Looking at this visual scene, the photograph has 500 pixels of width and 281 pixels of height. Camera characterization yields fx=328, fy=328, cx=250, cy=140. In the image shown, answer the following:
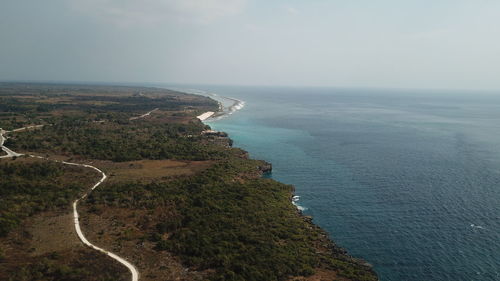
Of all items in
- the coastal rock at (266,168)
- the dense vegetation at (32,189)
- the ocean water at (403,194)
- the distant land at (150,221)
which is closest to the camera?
the distant land at (150,221)

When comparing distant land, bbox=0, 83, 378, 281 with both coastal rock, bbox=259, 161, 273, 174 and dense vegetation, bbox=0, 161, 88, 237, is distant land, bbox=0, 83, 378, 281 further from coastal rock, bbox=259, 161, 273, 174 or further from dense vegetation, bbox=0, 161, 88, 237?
coastal rock, bbox=259, 161, 273, 174

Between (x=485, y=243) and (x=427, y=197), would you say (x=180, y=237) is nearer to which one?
(x=485, y=243)

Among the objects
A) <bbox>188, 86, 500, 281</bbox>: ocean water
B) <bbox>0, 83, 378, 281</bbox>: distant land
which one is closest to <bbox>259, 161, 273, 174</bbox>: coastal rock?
<bbox>0, 83, 378, 281</bbox>: distant land

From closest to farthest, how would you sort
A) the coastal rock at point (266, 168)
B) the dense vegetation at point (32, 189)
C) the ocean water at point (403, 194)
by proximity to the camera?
the ocean water at point (403, 194)
the dense vegetation at point (32, 189)
the coastal rock at point (266, 168)

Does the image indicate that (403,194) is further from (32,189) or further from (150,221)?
(32,189)

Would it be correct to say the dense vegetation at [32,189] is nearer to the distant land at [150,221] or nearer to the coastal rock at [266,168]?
the distant land at [150,221]

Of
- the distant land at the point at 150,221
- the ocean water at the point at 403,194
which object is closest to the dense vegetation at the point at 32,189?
the distant land at the point at 150,221

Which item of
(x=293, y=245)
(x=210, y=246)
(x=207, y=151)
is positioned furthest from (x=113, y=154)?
(x=293, y=245)
